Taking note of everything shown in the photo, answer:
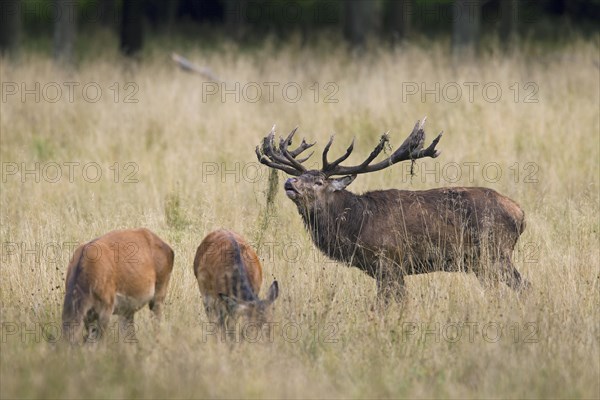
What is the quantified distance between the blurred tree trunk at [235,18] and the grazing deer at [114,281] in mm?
23011

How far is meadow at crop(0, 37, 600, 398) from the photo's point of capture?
6609 millimetres

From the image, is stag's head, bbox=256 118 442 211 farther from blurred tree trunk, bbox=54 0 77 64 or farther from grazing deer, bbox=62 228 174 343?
blurred tree trunk, bbox=54 0 77 64

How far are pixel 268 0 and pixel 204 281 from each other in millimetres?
29883

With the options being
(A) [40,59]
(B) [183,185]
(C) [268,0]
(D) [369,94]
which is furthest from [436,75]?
(C) [268,0]

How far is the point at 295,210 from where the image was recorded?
1103 centimetres

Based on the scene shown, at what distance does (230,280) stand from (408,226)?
2.12m

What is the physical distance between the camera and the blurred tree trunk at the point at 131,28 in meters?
23.4

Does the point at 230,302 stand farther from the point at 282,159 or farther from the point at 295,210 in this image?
the point at 295,210

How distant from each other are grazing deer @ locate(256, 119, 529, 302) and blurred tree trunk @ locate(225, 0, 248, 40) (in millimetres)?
21486

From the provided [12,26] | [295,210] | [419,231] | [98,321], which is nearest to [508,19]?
[12,26]

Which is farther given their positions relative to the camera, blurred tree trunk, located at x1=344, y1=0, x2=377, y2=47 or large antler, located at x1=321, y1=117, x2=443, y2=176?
blurred tree trunk, located at x1=344, y1=0, x2=377, y2=47

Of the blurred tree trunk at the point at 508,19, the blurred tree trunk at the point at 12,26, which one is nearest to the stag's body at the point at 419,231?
the blurred tree trunk at the point at 12,26

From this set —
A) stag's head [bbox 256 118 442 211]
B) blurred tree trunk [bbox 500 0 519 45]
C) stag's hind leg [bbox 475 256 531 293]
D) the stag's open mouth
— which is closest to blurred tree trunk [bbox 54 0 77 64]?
blurred tree trunk [bbox 500 0 519 45]

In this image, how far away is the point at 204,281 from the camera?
7.47 meters
